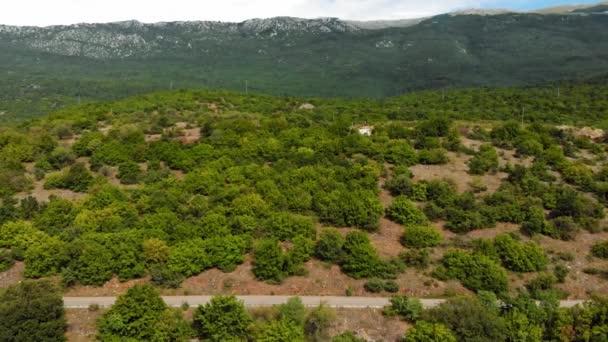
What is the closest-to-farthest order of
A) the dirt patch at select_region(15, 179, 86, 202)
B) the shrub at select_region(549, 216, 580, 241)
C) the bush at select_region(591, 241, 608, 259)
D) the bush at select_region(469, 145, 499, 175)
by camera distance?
the bush at select_region(591, 241, 608, 259) < the shrub at select_region(549, 216, 580, 241) < the dirt patch at select_region(15, 179, 86, 202) < the bush at select_region(469, 145, 499, 175)

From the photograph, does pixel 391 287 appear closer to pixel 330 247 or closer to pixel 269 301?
pixel 330 247

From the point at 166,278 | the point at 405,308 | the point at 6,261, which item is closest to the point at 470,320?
the point at 405,308

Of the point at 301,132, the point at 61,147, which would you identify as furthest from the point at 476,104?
the point at 61,147

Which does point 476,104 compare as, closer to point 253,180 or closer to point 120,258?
point 253,180

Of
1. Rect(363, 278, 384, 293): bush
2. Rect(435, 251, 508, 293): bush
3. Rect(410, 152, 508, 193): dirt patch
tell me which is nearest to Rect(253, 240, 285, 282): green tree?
Rect(363, 278, 384, 293): bush

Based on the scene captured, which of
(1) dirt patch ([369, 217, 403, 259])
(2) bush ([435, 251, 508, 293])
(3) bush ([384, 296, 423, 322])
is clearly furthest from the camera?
(1) dirt patch ([369, 217, 403, 259])

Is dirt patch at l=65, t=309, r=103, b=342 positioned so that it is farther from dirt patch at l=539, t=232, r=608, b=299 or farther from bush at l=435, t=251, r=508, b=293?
dirt patch at l=539, t=232, r=608, b=299
